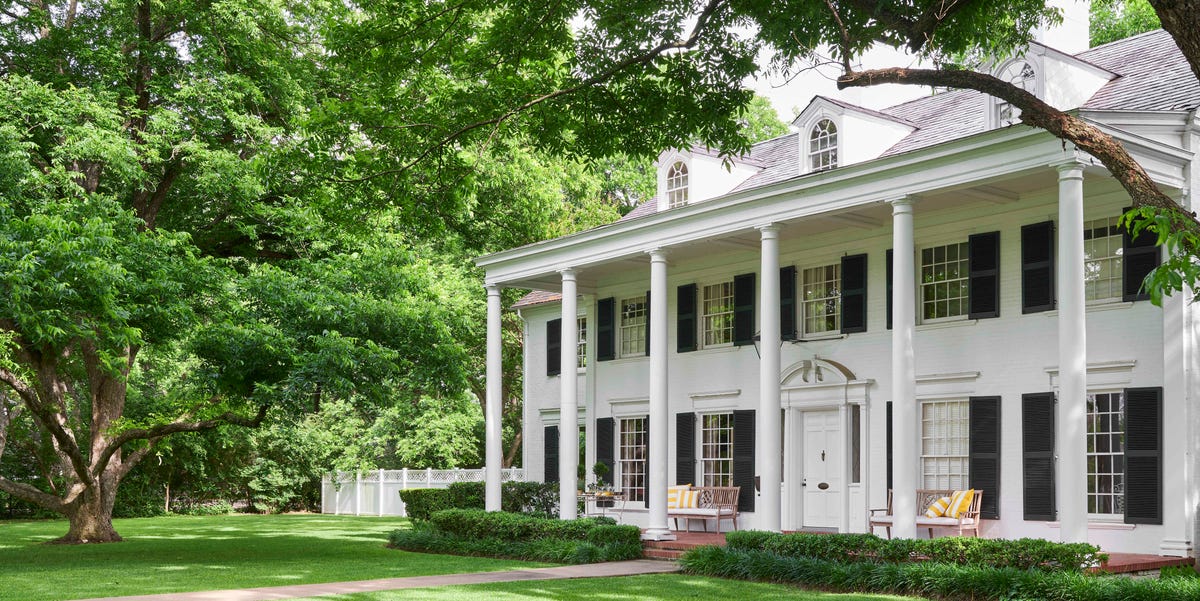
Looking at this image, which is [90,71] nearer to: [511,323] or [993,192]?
[993,192]

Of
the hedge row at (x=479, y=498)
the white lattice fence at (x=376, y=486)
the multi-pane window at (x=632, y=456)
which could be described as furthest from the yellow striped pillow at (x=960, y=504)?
the white lattice fence at (x=376, y=486)

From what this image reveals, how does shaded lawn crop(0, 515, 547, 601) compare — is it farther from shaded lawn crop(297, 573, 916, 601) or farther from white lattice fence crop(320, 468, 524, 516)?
white lattice fence crop(320, 468, 524, 516)

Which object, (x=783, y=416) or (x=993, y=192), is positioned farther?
(x=783, y=416)

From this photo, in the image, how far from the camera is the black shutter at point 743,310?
20578 millimetres

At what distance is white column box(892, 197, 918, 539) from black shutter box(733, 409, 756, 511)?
212 inches

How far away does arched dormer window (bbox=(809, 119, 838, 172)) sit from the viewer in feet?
62.8

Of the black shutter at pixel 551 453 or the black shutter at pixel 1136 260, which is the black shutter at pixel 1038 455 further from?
the black shutter at pixel 551 453

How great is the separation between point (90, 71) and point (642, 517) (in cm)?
1334

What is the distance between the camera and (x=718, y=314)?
70.6 feet

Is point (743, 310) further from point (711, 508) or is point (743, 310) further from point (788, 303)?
point (711, 508)

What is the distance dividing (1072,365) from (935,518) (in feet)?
12.0

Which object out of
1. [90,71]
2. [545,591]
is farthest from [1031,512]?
[90,71]

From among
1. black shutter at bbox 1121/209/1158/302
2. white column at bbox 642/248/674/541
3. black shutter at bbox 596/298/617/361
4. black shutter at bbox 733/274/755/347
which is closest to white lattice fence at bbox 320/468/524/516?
black shutter at bbox 596/298/617/361

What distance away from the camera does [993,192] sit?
1598 cm
